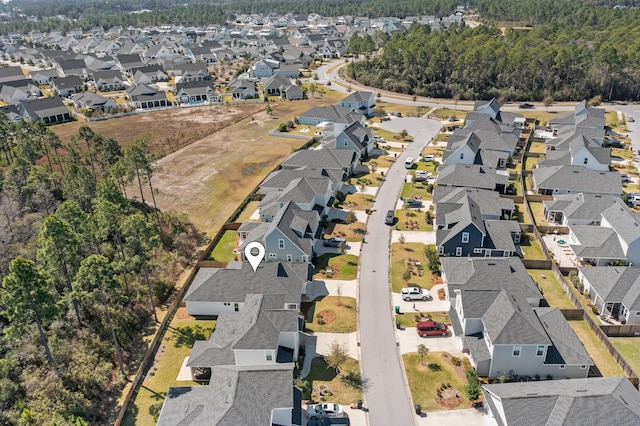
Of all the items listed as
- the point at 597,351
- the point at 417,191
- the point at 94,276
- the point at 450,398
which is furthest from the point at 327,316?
the point at 417,191

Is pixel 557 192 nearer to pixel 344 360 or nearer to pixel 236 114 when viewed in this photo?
pixel 344 360

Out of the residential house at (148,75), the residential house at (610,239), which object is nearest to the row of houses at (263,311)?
the residential house at (610,239)

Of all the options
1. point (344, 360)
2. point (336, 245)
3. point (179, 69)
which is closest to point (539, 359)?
point (344, 360)

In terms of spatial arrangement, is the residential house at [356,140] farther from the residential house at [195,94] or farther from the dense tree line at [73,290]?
the residential house at [195,94]

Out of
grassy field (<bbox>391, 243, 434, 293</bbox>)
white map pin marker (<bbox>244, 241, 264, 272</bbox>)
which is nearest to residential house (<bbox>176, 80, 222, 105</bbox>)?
white map pin marker (<bbox>244, 241, 264, 272</bbox>)

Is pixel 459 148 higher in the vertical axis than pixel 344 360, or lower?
higher

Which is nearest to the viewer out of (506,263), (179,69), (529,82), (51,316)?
(51,316)

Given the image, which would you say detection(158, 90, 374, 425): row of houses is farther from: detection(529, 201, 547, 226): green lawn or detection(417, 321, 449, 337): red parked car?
detection(529, 201, 547, 226): green lawn
